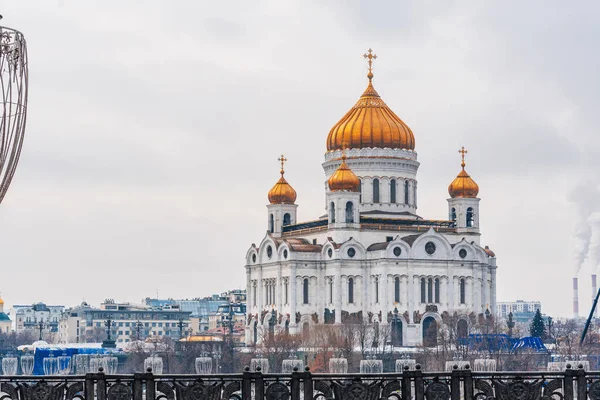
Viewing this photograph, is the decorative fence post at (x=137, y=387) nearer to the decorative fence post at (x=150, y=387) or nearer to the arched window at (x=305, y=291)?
the decorative fence post at (x=150, y=387)

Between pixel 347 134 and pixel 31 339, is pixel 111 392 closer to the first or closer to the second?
pixel 347 134

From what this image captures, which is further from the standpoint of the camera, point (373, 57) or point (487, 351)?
point (373, 57)

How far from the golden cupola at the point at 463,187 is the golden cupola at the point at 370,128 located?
2.54 meters

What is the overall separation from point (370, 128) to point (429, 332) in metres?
10.3

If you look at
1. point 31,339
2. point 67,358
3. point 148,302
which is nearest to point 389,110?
point 67,358

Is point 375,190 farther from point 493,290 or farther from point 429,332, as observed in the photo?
point 429,332

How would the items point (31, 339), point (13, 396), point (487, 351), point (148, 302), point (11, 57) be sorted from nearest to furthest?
point (11, 57) → point (13, 396) → point (487, 351) → point (31, 339) → point (148, 302)

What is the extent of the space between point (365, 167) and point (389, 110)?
3.65 metres

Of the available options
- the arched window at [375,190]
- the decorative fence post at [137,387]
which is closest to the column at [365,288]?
the arched window at [375,190]

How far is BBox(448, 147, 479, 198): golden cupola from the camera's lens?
72.6 meters

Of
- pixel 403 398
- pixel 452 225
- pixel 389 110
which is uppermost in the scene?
pixel 389 110

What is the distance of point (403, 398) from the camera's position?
13.7 m

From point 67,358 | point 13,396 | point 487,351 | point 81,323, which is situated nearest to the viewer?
point 13,396

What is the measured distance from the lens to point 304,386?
13.8 m
